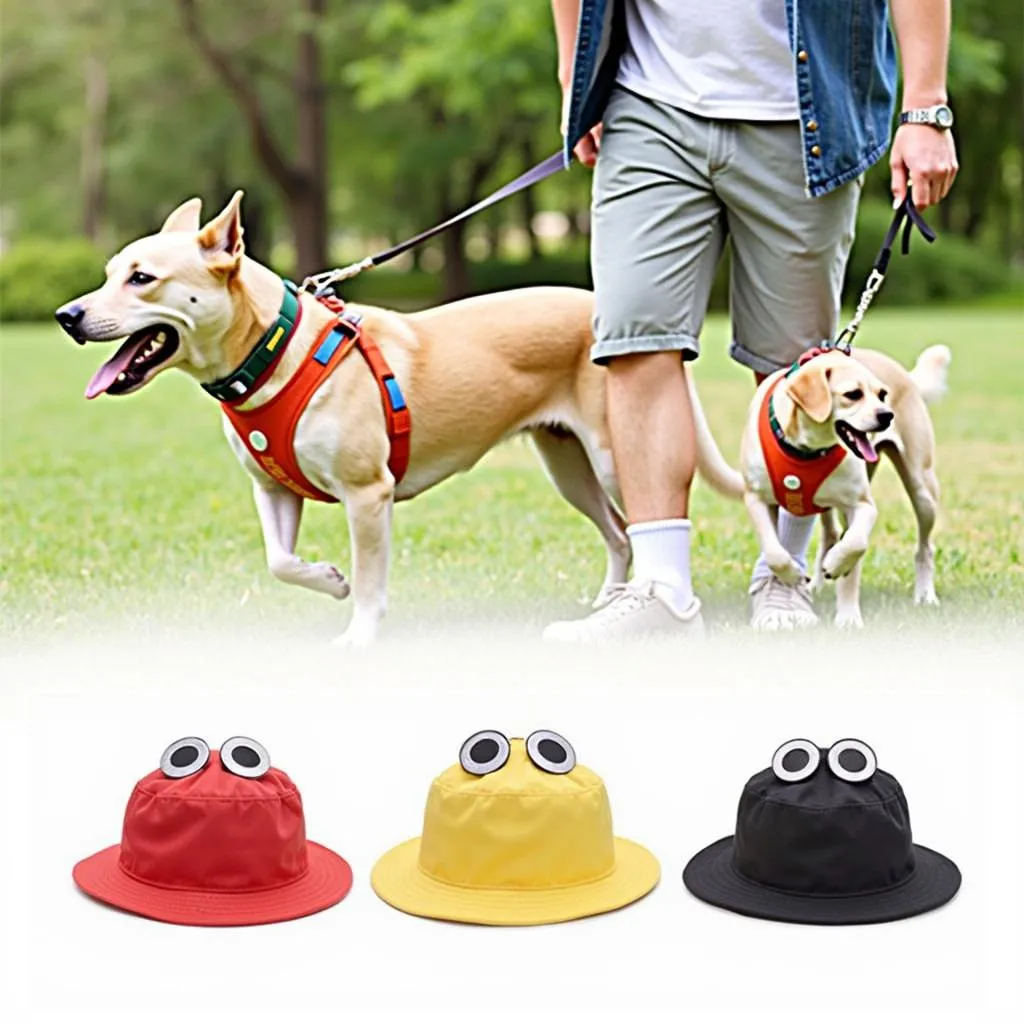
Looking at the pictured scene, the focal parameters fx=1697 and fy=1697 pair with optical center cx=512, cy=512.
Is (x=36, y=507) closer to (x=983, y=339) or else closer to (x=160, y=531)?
(x=160, y=531)

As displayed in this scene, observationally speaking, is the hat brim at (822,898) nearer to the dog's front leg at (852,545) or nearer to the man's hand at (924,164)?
the dog's front leg at (852,545)

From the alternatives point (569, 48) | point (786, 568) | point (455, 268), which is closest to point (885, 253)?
point (786, 568)

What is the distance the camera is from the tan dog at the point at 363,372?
4.16 m

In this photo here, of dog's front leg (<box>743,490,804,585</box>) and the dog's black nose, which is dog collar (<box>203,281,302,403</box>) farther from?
dog's front leg (<box>743,490,804,585</box>)

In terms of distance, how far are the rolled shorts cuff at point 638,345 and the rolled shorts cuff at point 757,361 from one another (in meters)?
0.29

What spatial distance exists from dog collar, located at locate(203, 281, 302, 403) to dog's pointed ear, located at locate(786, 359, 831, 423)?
1.30m

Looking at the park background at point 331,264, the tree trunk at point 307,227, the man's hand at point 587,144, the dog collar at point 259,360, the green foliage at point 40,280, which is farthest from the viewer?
the green foliage at point 40,280

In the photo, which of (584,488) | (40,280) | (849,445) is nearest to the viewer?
(849,445)

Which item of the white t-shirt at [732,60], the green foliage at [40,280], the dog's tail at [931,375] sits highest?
the white t-shirt at [732,60]

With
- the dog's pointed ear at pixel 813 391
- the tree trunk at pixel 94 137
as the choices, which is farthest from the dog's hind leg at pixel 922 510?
the tree trunk at pixel 94 137

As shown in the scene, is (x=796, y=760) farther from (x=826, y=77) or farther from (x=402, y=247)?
(x=402, y=247)

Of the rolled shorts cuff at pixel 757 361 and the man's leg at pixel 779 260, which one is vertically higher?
the man's leg at pixel 779 260

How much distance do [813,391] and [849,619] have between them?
652 millimetres

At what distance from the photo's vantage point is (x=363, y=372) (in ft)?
14.5
